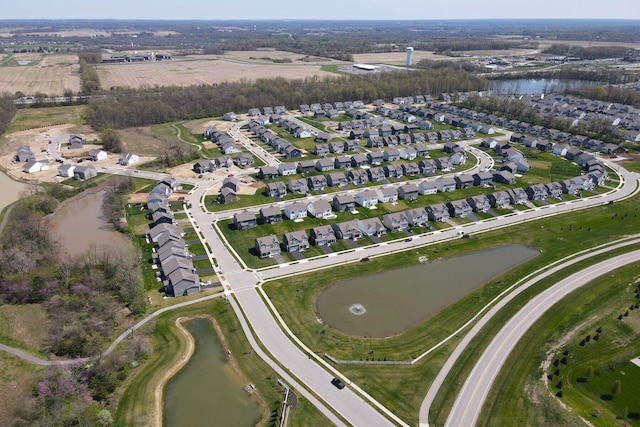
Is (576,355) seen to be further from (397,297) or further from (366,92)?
(366,92)

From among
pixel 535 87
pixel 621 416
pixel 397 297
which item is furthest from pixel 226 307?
pixel 535 87

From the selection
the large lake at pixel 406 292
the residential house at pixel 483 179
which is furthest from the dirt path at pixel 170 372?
the residential house at pixel 483 179

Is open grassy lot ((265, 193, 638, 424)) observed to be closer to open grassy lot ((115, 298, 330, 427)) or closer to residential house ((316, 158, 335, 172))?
open grassy lot ((115, 298, 330, 427))

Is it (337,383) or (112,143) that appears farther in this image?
(112,143)

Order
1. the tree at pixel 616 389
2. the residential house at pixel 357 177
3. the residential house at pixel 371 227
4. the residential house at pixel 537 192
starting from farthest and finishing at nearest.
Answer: the residential house at pixel 357 177
the residential house at pixel 537 192
the residential house at pixel 371 227
the tree at pixel 616 389

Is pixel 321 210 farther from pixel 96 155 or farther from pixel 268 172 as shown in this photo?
pixel 96 155

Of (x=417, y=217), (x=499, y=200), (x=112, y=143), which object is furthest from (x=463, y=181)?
(x=112, y=143)

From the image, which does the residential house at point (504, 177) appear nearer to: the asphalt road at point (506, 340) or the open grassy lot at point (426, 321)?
the open grassy lot at point (426, 321)
